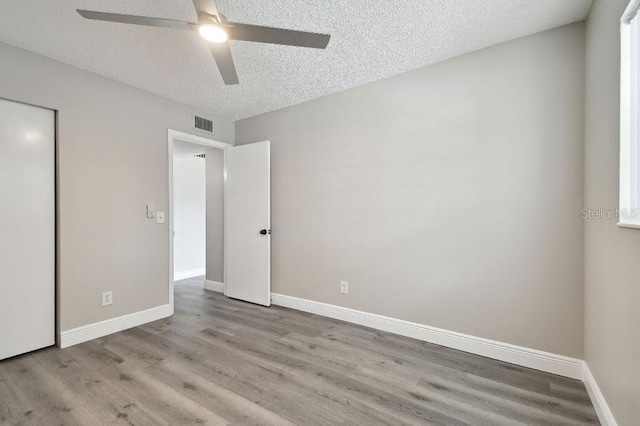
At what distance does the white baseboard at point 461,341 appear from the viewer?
1.99 m

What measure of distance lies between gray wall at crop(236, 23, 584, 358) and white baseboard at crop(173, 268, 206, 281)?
2758 millimetres

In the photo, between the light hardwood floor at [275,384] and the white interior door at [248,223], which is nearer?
the light hardwood floor at [275,384]

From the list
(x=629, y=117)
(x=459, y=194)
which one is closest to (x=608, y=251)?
(x=629, y=117)

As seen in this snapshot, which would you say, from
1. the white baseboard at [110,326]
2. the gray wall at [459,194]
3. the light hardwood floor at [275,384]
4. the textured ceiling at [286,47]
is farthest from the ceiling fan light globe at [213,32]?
the white baseboard at [110,326]

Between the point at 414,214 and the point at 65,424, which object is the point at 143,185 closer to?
the point at 65,424

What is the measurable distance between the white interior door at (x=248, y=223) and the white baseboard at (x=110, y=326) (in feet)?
3.00

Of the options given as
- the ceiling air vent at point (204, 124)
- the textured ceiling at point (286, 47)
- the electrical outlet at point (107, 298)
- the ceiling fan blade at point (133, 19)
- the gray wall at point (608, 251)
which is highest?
the textured ceiling at point (286, 47)

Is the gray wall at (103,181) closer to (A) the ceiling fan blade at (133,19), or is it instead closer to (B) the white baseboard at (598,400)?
(A) the ceiling fan blade at (133,19)

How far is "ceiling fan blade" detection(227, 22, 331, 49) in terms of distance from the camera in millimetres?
1474

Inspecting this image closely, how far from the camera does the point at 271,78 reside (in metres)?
2.74

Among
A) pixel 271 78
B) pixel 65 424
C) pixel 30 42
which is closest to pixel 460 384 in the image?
pixel 65 424

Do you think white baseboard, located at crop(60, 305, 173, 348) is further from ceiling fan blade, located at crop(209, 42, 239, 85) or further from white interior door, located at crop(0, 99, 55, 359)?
ceiling fan blade, located at crop(209, 42, 239, 85)

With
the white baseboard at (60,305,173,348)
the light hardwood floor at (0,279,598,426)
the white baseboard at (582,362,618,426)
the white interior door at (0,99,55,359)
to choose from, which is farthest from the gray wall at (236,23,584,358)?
the white interior door at (0,99,55,359)

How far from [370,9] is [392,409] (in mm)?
2549
